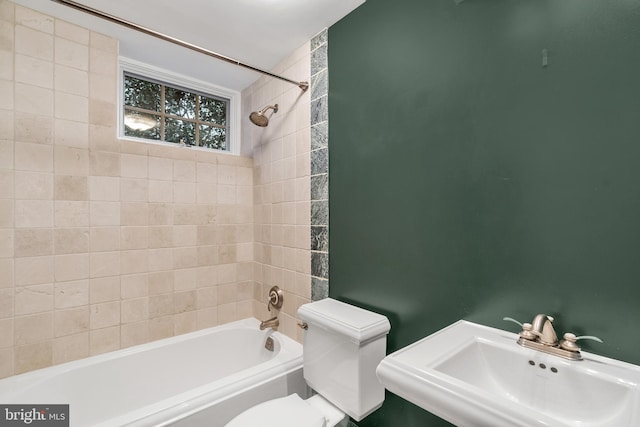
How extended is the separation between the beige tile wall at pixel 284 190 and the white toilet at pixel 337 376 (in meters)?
0.48

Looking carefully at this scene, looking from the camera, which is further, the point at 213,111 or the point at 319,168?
the point at 213,111

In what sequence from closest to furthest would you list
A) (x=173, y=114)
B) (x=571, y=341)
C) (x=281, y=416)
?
(x=571, y=341) < (x=281, y=416) < (x=173, y=114)

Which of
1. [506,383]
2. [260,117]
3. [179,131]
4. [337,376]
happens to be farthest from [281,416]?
[179,131]

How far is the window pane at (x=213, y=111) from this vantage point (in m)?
2.37

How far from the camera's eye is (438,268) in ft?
3.84

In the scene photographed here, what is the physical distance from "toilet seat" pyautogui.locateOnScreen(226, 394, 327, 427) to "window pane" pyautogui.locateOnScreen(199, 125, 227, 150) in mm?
1918

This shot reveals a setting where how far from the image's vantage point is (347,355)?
1.25 meters

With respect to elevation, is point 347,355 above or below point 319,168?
below

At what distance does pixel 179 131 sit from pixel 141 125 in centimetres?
25

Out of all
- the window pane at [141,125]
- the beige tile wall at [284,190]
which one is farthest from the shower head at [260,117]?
the window pane at [141,125]

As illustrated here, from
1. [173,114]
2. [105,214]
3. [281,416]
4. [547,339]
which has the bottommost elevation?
[281,416]

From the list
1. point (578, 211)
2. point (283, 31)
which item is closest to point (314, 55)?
point (283, 31)

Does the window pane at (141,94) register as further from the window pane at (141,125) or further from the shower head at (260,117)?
the shower head at (260,117)

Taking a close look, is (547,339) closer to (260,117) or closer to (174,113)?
(260,117)
